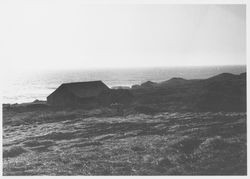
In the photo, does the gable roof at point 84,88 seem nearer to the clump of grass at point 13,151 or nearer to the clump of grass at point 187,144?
the clump of grass at point 13,151

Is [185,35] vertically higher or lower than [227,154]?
higher

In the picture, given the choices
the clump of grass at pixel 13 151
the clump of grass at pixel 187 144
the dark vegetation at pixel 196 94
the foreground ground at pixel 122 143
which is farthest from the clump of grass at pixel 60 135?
the clump of grass at pixel 187 144

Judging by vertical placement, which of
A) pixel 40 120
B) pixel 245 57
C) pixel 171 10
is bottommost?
pixel 40 120

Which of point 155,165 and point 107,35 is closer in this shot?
point 155,165

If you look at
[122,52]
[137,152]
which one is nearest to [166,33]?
[122,52]

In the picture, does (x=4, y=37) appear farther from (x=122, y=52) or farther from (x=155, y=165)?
(x=155, y=165)

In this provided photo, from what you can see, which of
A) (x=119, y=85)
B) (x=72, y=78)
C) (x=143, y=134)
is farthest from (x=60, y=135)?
(x=143, y=134)
